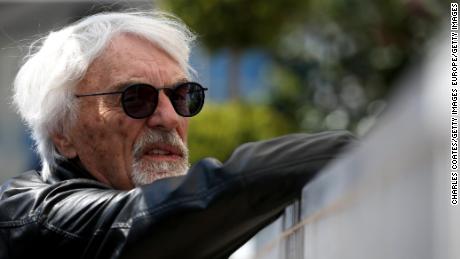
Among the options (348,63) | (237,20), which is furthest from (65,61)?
(237,20)

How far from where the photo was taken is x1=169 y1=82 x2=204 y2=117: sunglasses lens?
2373mm

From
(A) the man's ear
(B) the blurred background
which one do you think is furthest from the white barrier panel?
(B) the blurred background

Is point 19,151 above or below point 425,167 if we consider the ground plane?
above

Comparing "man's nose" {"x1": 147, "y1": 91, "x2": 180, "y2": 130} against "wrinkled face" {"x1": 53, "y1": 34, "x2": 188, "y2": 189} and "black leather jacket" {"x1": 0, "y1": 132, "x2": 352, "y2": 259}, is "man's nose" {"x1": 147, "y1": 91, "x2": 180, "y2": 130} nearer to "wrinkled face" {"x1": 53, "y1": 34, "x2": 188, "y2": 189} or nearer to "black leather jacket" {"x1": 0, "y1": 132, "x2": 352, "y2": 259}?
"wrinkled face" {"x1": 53, "y1": 34, "x2": 188, "y2": 189}

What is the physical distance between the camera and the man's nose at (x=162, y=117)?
2.32 meters

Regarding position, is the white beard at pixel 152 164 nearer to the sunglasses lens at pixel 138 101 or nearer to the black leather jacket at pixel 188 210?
the sunglasses lens at pixel 138 101

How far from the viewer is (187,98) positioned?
2.41 m

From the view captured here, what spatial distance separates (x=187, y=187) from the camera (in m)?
1.66

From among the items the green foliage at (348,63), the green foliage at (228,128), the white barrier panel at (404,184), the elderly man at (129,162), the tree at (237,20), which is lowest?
the white barrier panel at (404,184)

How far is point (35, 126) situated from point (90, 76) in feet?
0.72

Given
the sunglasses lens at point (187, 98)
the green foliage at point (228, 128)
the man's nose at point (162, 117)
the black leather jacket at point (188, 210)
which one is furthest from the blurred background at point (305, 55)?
the black leather jacket at point (188, 210)

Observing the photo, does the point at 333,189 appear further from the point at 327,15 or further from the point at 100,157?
the point at 327,15

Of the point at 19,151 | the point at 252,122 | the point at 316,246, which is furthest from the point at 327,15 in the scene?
the point at 316,246

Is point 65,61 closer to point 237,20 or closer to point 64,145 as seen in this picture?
point 64,145
